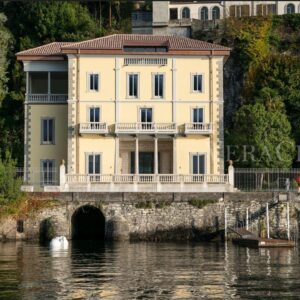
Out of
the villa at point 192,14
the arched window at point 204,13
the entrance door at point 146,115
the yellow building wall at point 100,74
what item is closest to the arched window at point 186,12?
the villa at point 192,14

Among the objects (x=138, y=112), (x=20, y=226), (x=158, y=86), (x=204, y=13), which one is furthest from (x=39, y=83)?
(x=204, y=13)

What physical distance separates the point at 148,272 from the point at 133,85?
3009cm

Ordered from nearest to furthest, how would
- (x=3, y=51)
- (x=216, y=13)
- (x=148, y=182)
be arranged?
(x=148, y=182) < (x=3, y=51) < (x=216, y=13)

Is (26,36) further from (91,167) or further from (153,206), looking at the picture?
(153,206)

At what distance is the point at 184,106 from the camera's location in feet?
228

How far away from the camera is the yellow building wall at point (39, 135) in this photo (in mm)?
70750

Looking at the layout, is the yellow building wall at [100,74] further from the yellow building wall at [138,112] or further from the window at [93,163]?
the window at [93,163]

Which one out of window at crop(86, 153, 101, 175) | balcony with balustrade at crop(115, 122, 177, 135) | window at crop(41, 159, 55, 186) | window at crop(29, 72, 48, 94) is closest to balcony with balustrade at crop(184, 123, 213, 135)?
balcony with balustrade at crop(115, 122, 177, 135)

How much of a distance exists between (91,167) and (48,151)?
14.4ft

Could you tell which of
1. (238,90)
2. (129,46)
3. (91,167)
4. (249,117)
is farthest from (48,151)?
(238,90)

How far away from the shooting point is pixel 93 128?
68.4 meters

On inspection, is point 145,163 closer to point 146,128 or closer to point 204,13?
point 146,128

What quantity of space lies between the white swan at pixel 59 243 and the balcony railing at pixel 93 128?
574 inches

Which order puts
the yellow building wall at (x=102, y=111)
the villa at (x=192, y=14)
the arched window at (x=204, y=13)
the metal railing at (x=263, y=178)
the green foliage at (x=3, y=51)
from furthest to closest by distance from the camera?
1. the arched window at (x=204, y=13)
2. the villa at (x=192, y=14)
3. the green foliage at (x=3, y=51)
4. the yellow building wall at (x=102, y=111)
5. the metal railing at (x=263, y=178)
